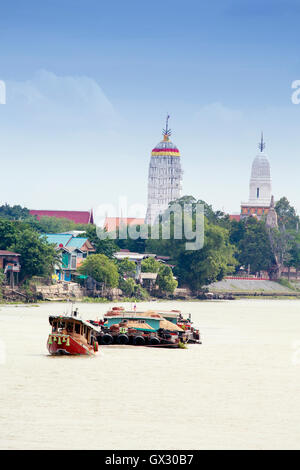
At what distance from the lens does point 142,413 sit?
2895 centimetres

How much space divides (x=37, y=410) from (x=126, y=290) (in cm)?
7510

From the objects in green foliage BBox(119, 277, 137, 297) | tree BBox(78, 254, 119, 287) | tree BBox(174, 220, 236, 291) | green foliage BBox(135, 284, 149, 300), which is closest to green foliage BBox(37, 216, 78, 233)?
tree BBox(174, 220, 236, 291)

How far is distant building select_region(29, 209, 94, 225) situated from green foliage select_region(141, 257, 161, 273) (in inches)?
2748

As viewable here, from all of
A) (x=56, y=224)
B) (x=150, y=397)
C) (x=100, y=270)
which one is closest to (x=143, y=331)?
(x=150, y=397)

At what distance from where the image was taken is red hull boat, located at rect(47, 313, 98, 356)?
136 ft

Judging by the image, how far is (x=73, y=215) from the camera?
186250mm

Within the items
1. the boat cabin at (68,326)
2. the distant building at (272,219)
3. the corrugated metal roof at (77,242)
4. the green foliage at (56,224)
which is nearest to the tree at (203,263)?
the corrugated metal roof at (77,242)

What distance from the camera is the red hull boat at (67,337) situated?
4146cm

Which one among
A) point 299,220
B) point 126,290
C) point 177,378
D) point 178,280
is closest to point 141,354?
point 177,378

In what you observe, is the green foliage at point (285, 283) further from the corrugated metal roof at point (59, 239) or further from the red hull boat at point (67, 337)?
the red hull boat at point (67, 337)

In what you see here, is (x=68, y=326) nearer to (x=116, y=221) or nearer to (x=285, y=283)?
(x=285, y=283)

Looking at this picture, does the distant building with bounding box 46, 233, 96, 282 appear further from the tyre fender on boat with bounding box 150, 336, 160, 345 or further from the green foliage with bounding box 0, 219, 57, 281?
the tyre fender on boat with bounding box 150, 336, 160, 345

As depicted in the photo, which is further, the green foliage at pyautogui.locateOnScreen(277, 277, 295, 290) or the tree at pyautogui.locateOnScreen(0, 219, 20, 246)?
the green foliage at pyautogui.locateOnScreen(277, 277, 295, 290)
